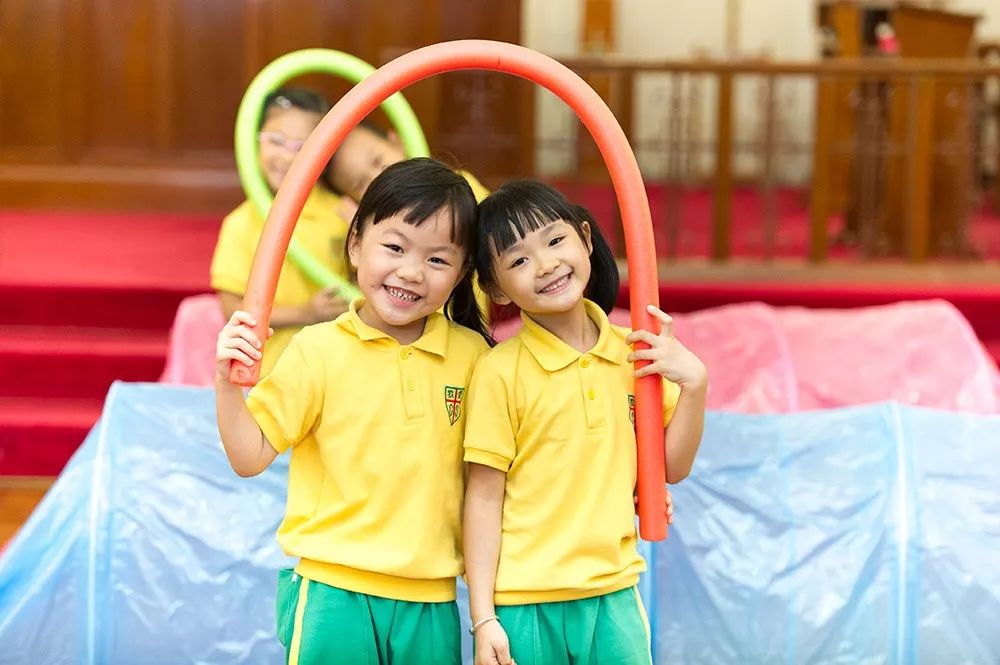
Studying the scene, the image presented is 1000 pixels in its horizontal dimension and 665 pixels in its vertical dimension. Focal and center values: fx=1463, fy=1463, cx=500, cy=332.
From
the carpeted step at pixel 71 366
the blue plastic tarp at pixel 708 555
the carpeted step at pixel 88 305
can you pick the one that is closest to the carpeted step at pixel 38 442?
the carpeted step at pixel 71 366

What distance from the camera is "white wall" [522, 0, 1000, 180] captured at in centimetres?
916

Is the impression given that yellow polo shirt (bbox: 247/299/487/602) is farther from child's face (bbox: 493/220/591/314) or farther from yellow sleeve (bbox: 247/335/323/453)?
child's face (bbox: 493/220/591/314)

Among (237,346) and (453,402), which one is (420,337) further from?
(237,346)

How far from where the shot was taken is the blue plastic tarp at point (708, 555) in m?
2.97

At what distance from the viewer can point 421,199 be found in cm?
200

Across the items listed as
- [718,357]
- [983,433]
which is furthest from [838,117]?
[983,433]

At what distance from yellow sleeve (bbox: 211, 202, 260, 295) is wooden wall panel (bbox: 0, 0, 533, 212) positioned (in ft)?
12.4

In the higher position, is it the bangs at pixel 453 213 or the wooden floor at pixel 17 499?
the bangs at pixel 453 213

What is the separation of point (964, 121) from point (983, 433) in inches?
120

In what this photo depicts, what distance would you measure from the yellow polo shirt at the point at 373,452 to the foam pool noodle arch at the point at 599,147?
0.42ft

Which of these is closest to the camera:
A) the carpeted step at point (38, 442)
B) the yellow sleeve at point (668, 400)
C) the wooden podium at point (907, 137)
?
the yellow sleeve at point (668, 400)

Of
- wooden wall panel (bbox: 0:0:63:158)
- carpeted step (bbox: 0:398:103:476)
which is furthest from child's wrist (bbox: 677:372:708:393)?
wooden wall panel (bbox: 0:0:63:158)

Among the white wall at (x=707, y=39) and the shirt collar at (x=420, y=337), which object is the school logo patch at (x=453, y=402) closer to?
the shirt collar at (x=420, y=337)

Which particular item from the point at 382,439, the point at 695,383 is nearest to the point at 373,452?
the point at 382,439
